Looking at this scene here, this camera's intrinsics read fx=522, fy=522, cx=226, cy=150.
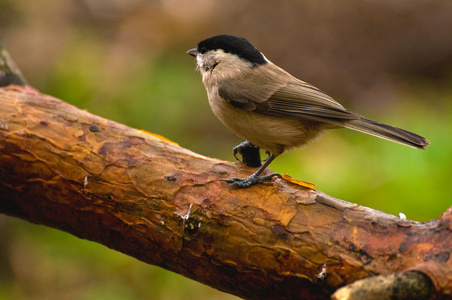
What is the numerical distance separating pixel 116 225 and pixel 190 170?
0.54 metres

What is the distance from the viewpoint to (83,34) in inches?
318

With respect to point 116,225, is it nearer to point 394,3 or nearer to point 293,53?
point 293,53

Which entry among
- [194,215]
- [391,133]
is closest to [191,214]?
[194,215]

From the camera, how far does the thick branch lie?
2.58 meters

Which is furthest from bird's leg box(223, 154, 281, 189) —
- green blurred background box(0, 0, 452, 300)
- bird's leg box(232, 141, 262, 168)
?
green blurred background box(0, 0, 452, 300)

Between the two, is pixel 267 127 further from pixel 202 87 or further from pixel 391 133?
pixel 202 87

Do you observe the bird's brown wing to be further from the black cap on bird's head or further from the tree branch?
the tree branch

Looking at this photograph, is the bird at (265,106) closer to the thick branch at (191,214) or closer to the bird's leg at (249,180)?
the bird's leg at (249,180)

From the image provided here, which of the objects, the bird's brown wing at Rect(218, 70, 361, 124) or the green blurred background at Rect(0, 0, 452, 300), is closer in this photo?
the bird's brown wing at Rect(218, 70, 361, 124)

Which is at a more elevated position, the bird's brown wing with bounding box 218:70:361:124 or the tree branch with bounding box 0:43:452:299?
the bird's brown wing with bounding box 218:70:361:124

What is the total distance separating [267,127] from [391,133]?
0.77 metres

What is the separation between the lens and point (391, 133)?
3.13 m

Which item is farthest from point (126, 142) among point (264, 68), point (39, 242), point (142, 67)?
point (142, 67)

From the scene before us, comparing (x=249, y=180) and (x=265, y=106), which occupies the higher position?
(x=265, y=106)
